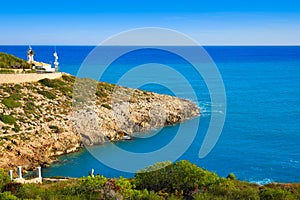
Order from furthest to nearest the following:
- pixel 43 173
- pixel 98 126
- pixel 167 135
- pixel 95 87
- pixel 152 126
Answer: pixel 95 87 → pixel 152 126 → pixel 167 135 → pixel 98 126 → pixel 43 173

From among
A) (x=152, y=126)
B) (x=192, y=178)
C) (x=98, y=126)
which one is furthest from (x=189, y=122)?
(x=192, y=178)

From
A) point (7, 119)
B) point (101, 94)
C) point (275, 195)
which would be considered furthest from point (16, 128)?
point (275, 195)

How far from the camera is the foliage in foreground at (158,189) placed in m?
16.8

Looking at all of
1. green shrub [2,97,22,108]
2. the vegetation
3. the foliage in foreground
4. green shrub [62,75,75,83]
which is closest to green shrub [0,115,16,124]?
green shrub [2,97,22,108]

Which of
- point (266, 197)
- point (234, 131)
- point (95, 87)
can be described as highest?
point (95, 87)

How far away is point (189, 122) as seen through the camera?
Result: 172ft

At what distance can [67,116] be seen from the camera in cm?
4272

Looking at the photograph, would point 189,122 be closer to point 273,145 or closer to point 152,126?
point 152,126

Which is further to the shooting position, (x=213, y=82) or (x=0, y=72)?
(x=213, y=82)

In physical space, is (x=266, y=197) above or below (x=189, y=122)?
below

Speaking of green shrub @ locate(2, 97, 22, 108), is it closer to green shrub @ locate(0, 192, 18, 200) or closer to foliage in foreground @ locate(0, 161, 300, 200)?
foliage in foreground @ locate(0, 161, 300, 200)

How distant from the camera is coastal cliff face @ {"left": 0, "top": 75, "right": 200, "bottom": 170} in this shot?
117 feet

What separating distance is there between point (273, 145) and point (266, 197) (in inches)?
1004

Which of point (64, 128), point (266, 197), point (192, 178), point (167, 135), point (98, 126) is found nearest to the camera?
point (266, 197)
